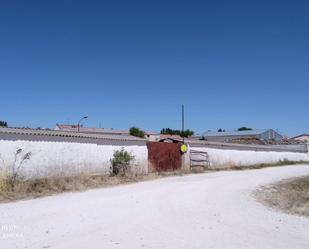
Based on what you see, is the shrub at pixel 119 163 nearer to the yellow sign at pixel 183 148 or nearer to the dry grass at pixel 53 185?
the dry grass at pixel 53 185

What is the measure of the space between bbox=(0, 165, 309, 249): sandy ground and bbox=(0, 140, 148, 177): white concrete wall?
3.64 m

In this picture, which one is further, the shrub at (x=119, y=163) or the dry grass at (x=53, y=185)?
the shrub at (x=119, y=163)

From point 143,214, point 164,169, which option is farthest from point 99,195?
point 164,169

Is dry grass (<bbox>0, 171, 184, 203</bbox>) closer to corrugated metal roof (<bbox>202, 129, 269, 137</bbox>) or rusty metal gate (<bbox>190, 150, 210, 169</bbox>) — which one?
rusty metal gate (<bbox>190, 150, 210, 169</bbox>)

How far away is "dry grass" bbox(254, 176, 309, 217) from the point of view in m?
13.6

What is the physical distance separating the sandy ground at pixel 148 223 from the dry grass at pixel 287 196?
30.2 inches

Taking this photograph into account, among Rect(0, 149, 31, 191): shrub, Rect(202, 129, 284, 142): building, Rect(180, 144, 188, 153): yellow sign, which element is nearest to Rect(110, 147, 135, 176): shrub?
Rect(0, 149, 31, 191): shrub

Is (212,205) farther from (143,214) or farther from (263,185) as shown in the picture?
(263,185)

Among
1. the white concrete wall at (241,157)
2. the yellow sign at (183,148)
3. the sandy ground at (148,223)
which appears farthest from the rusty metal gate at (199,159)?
the sandy ground at (148,223)

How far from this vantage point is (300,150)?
163 ft

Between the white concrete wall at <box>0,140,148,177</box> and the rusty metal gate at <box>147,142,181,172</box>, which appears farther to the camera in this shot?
the rusty metal gate at <box>147,142,181,172</box>

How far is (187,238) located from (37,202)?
6938 millimetres

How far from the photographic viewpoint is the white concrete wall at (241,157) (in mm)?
32844

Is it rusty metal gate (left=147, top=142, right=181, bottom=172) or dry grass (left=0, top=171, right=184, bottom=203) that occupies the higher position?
rusty metal gate (left=147, top=142, right=181, bottom=172)
